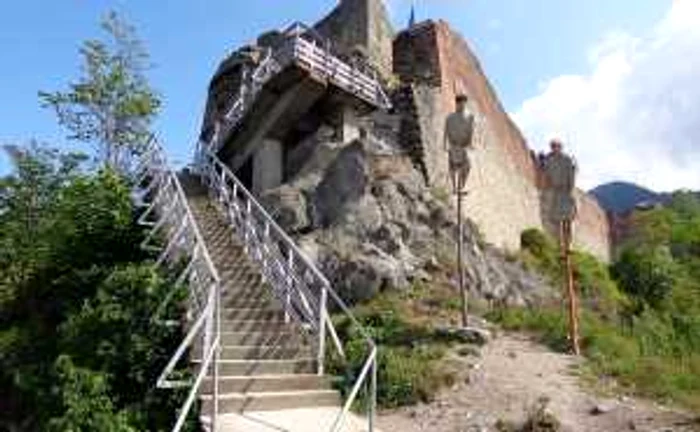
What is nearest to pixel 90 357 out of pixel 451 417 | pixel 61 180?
pixel 451 417

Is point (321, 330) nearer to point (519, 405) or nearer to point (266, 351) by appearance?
point (266, 351)

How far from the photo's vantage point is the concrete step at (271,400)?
32.9 feet

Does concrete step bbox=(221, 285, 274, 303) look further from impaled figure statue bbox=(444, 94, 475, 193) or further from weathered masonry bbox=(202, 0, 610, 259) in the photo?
weathered masonry bbox=(202, 0, 610, 259)

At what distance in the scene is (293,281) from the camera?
12945 mm

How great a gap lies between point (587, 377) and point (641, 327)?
15.1ft

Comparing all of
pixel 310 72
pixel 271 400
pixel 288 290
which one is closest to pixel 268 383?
pixel 271 400

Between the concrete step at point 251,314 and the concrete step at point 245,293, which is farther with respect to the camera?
the concrete step at point 245,293

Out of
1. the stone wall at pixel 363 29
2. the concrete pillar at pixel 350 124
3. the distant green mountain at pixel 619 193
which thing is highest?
the distant green mountain at pixel 619 193

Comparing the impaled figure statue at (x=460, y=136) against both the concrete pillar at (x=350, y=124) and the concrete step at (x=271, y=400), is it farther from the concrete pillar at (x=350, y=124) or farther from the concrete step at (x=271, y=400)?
the concrete pillar at (x=350, y=124)

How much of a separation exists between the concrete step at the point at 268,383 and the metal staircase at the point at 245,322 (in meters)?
0.01

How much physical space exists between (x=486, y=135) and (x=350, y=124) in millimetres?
8135

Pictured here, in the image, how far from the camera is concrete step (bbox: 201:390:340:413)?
1002 centimetres

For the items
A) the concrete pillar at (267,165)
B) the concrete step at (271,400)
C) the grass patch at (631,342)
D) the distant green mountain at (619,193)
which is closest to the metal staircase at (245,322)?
the concrete step at (271,400)

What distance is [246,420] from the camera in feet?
32.1
